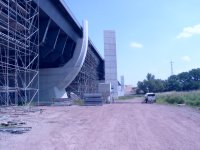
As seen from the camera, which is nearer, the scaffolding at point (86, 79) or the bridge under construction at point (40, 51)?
the bridge under construction at point (40, 51)

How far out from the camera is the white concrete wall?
58.9m

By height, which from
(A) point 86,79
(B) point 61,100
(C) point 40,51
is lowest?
(B) point 61,100

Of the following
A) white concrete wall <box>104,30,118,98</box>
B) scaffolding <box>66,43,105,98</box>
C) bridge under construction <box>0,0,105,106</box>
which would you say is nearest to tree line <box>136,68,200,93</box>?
scaffolding <box>66,43,105,98</box>

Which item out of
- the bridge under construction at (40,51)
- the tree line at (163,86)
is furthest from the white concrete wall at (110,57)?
the tree line at (163,86)

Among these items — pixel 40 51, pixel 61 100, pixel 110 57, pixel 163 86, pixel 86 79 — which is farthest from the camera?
pixel 163 86

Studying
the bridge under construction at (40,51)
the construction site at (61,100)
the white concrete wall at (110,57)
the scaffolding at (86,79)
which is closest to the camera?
the construction site at (61,100)

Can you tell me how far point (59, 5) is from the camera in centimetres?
3106

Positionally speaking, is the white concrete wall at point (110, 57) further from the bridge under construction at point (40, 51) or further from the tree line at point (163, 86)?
the tree line at point (163, 86)

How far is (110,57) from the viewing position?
60.0 meters

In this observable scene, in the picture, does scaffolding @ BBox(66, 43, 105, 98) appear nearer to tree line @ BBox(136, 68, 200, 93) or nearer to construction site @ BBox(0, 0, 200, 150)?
construction site @ BBox(0, 0, 200, 150)

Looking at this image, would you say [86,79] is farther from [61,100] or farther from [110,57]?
[61,100]

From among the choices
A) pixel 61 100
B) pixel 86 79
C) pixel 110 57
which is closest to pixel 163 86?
pixel 110 57

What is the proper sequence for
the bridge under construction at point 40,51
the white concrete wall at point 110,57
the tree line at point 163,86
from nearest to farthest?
the bridge under construction at point 40,51 → the white concrete wall at point 110,57 → the tree line at point 163,86

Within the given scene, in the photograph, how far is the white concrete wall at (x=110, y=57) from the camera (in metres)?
58.9
